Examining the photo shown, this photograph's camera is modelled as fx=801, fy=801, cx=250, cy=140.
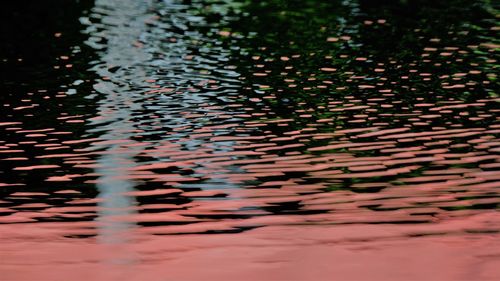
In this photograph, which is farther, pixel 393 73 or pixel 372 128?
pixel 393 73

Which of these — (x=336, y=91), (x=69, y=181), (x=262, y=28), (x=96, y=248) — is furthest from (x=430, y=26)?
(x=96, y=248)

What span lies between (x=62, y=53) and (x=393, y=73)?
376 cm

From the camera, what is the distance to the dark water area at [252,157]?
364cm

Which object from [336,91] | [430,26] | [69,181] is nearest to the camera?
[69,181]

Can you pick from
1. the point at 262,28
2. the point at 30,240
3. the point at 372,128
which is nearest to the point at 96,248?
the point at 30,240

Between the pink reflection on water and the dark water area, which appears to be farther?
the dark water area

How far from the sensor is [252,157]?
514 cm

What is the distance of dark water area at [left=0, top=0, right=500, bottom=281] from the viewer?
12.0 feet

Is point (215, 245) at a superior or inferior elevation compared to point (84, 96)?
superior

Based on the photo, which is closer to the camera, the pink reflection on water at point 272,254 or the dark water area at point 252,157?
the pink reflection on water at point 272,254

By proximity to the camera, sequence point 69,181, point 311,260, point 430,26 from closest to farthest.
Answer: point 311,260 < point 69,181 < point 430,26

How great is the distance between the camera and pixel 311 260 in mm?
3555

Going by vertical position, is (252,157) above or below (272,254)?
below

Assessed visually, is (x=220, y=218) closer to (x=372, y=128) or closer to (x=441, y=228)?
(x=441, y=228)
